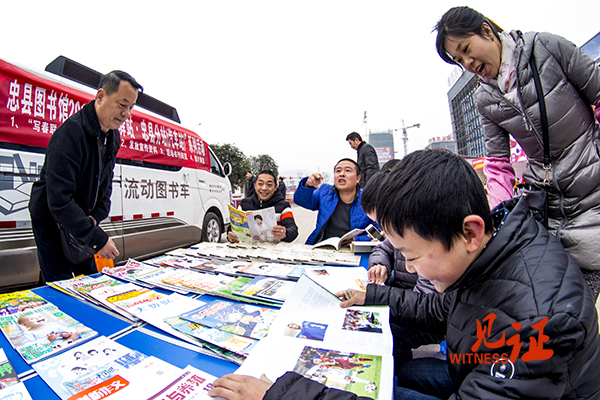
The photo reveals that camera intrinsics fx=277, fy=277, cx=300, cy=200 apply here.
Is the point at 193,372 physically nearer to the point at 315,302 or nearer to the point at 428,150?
the point at 315,302

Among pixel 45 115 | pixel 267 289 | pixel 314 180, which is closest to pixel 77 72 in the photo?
pixel 45 115

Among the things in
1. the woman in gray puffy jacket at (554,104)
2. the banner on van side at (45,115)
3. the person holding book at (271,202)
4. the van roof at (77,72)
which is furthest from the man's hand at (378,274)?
the van roof at (77,72)

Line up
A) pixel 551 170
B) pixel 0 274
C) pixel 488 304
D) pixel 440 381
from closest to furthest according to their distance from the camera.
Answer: pixel 488 304, pixel 440 381, pixel 551 170, pixel 0 274

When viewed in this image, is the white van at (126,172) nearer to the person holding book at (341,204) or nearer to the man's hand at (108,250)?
the man's hand at (108,250)

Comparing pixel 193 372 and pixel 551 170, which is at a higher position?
pixel 551 170

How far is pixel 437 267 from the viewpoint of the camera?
62cm

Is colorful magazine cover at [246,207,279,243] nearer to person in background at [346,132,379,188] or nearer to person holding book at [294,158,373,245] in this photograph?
person holding book at [294,158,373,245]

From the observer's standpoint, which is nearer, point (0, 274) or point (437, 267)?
point (437, 267)

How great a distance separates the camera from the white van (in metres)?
2.20

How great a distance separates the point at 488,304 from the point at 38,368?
1052 millimetres

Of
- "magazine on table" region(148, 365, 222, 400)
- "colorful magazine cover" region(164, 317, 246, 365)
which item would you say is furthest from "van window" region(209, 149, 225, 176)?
"magazine on table" region(148, 365, 222, 400)

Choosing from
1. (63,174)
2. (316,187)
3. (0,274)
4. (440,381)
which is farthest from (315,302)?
(0,274)

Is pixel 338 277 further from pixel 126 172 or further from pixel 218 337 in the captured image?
pixel 126 172

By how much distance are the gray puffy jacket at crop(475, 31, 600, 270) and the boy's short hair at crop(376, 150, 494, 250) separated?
22.5 inches
